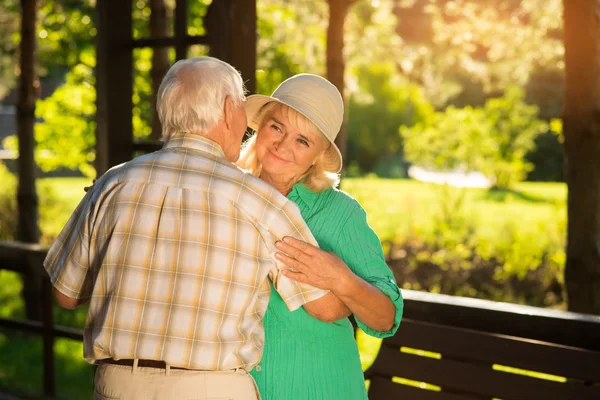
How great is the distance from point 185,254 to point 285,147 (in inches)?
26.7

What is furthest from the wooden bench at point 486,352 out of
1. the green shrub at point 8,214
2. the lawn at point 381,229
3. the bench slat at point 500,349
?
the green shrub at point 8,214

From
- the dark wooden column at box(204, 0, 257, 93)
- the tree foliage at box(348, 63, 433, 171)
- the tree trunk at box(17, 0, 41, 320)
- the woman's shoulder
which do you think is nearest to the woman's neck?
the woman's shoulder

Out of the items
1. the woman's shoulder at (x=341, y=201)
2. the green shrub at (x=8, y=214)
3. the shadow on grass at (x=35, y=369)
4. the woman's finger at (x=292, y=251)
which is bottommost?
the shadow on grass at (x=35, y=369)

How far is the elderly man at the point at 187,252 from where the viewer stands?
204 cm

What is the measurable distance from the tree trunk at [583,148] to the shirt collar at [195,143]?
3.38m

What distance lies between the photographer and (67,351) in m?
7.73

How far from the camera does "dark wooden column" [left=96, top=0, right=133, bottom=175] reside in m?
4.26

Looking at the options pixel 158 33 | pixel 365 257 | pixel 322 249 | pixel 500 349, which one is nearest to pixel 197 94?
pixel 322 249

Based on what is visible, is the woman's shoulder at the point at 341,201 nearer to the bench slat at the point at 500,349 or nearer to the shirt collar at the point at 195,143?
the shirt collar at the point at 195,143

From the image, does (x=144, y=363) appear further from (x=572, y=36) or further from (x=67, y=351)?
(x=67, y=351)

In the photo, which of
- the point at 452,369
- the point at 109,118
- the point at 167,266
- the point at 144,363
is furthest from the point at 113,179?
the point at 109,118

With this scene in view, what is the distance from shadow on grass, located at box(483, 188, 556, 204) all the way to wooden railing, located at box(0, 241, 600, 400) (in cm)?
1452

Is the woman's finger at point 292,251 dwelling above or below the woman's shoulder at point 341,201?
below

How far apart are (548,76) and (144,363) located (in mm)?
25432
